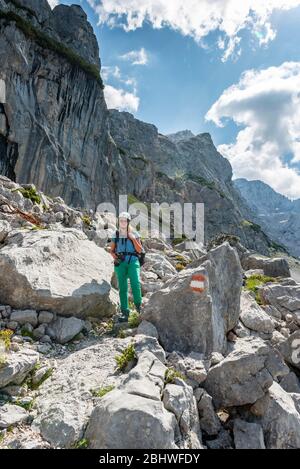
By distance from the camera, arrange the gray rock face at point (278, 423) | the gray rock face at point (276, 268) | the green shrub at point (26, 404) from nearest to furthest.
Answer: the green shrub at point (26, 404)
the gray rock face at point (278, 423)
the gray rock face at point (276, 268)

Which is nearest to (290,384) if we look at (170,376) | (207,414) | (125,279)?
(207,414)

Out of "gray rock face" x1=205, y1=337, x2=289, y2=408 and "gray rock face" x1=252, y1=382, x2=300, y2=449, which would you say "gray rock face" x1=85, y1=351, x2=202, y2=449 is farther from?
"gray rock face" x1=252, y1=382, x2=300, y2=449

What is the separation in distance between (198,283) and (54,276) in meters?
4.32

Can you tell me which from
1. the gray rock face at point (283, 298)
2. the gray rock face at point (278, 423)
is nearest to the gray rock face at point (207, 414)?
the gray rock face at point (278, 423)

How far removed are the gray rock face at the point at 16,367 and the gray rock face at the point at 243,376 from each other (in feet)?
12.5

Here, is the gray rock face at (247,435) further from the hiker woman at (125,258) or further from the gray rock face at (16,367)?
the hiker woman at (125,258)

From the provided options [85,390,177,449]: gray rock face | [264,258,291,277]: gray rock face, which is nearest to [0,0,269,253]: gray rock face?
[264,258,291,277]: gray rock face

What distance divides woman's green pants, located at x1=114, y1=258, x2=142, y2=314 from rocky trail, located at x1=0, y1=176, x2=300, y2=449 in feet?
1.77

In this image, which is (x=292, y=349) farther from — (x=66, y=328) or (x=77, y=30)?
(x=77, y=30)

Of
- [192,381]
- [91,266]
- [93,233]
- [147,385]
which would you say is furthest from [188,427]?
[93,233]

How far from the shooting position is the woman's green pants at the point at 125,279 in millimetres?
10672
